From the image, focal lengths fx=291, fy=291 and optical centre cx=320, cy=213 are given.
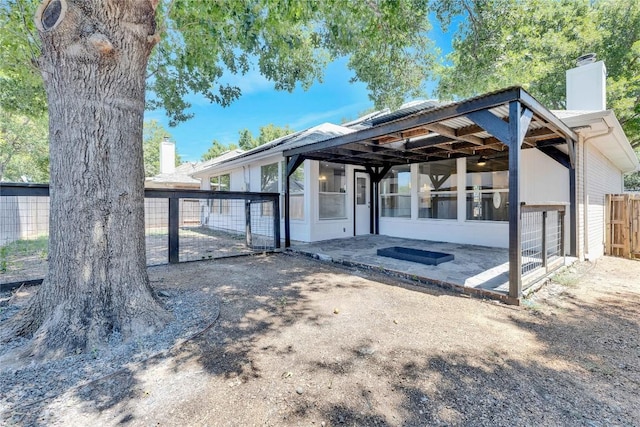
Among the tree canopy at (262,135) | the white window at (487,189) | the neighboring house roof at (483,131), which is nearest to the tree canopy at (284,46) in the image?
the neighboring house roof at (483,131)

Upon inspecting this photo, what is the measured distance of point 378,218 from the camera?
984 centimetres

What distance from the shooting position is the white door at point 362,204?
31.2ft

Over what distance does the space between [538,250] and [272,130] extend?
3081 cm

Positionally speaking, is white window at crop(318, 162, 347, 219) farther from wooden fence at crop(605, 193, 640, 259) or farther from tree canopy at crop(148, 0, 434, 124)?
wooden fence at crop(605, 193, 640, 259)

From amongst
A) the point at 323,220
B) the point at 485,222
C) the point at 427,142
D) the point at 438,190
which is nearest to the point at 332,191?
the point at 323,220

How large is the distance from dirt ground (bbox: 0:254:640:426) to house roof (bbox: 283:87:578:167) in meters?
2.40

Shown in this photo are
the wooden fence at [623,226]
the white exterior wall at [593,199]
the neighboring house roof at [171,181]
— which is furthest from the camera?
the neighboring house roof at [171,181]

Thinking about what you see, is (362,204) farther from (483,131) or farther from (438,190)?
(483,131)

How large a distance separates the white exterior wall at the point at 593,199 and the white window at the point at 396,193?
4.03 m

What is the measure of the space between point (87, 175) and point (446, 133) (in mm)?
5360

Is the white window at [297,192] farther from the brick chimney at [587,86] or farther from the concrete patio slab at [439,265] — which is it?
the brick chimney at [587,86]

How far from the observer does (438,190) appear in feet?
27.1

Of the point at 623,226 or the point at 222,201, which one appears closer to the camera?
the point at 623,226

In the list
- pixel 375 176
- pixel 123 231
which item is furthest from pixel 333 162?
pixel 123 231
